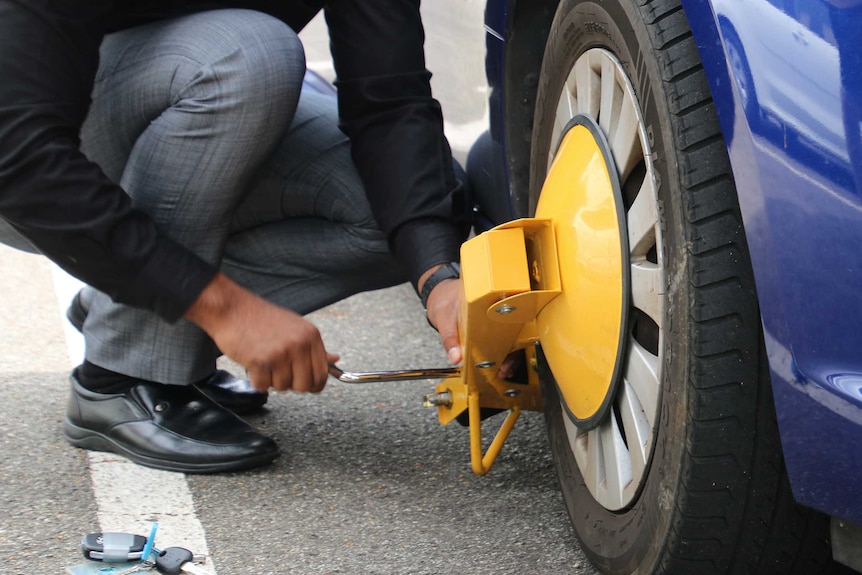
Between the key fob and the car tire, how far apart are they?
2.25 ft

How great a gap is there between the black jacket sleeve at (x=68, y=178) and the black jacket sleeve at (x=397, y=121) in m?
0.41

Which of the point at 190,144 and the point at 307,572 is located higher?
the point at 190,144

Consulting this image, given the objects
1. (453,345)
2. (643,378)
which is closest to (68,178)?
(453,345)

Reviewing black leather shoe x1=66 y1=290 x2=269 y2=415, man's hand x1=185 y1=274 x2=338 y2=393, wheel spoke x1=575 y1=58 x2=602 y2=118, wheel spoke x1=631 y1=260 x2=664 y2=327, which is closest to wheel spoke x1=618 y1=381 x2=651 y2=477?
wheel spoke x1=631 y1=260 x2=664 y2=327

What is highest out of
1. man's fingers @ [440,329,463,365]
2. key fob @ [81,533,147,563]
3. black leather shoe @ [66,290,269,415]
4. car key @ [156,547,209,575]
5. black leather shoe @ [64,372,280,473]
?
man's fingers @ [440,329,463,365]

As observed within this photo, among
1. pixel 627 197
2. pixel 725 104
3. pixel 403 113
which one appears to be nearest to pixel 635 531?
pixel 627 197

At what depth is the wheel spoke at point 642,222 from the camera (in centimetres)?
121

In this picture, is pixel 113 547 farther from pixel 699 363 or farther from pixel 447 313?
pixel 699 363

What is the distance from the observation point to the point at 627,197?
4.32 feet

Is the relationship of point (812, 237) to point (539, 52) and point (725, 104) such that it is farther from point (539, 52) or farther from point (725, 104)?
point (539, 52)

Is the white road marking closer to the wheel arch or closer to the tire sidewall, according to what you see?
the tire sidewall

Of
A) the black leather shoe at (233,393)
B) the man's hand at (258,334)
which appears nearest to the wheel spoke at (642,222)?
the man's hand at (258,334)

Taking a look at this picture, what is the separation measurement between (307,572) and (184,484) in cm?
39

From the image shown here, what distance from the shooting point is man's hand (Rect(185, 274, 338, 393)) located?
154 centimetres
